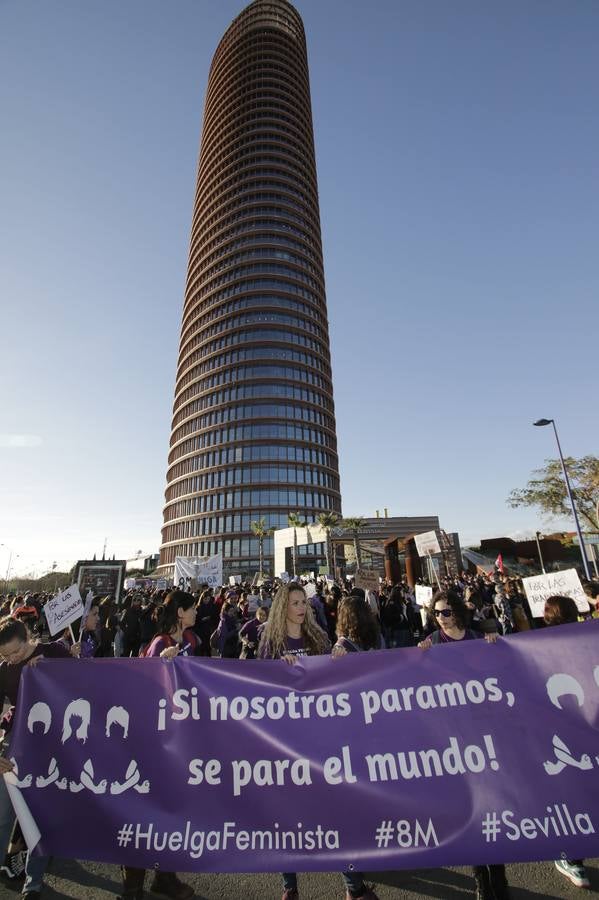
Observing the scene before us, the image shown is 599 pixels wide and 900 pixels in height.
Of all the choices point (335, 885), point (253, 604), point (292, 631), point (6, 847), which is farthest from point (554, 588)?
point (253, 604)

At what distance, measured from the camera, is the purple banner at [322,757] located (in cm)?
297

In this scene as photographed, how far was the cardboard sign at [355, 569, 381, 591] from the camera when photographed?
14.2 meters

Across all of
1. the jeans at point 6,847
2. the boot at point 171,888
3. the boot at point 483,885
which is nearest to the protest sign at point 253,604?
the boot at point 171,888

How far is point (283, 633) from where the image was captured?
4.30 meters

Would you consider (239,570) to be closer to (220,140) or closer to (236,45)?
(220,140)

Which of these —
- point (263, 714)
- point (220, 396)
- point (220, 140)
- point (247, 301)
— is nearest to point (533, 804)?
point (263, 714)

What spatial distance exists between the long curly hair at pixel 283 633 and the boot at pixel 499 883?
2.00m

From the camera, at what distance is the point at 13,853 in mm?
3930

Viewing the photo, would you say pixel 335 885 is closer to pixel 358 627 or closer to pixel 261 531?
pixel 358 627

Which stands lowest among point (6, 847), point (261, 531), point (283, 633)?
point (6, 847)

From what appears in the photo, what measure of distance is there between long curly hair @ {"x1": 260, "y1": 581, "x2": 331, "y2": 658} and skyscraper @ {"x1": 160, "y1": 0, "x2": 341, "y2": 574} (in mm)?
71343

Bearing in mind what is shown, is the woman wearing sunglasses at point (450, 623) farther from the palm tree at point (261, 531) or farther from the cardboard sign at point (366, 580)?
the palm tree at point (261, 531)

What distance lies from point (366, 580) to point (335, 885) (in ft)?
36.9

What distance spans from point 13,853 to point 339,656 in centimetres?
362
